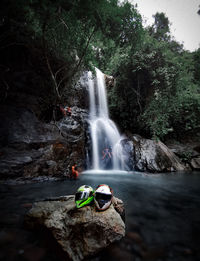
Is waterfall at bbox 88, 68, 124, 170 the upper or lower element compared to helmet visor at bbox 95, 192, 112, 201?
upper

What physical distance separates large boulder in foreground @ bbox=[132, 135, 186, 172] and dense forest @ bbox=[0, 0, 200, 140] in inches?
60.5

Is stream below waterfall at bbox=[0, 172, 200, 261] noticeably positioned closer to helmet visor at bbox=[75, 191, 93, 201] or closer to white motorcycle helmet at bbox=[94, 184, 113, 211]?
white motorcycle helmet at bbox=[94, 184, 113, 211]

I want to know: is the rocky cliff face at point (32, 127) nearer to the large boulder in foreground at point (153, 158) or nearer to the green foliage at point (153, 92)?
the large boulder in foreground at point (153, 158)

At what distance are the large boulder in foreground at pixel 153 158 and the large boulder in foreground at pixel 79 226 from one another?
7.62m

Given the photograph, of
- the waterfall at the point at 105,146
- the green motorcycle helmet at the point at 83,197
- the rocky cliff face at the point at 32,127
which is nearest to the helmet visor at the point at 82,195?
the green motorcycle helmet at the point at 83,197

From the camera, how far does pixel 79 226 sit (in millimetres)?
2002

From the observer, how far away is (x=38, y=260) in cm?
170

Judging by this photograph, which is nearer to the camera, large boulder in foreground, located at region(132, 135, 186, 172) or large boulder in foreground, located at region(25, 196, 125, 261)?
large boulder in foreground, located at region(25, 196, 125, 261)

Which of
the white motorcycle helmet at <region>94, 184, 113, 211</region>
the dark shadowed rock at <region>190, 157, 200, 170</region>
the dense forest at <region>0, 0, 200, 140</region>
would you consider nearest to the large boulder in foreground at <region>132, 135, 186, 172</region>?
the dark shadowed rock at <region>190, 157, 200, 170</region>

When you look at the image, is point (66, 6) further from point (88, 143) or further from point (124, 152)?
point (124, 152)

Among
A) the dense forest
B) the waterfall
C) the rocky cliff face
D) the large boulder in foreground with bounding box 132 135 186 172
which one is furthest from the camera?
the waterfall

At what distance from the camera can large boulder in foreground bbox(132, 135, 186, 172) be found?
365 inches

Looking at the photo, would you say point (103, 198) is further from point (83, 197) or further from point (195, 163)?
point (195, 163)

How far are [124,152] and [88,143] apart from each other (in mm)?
2910
